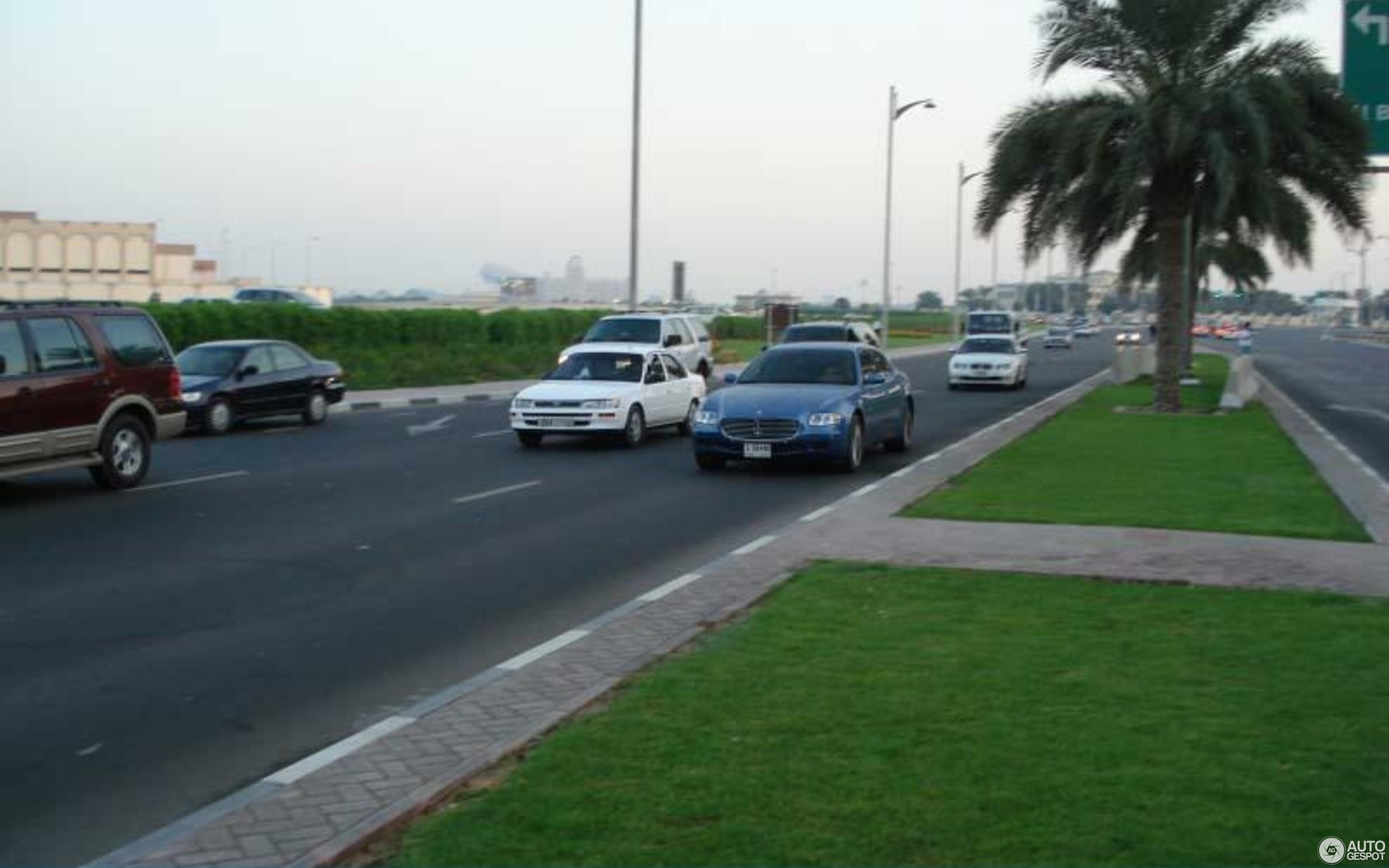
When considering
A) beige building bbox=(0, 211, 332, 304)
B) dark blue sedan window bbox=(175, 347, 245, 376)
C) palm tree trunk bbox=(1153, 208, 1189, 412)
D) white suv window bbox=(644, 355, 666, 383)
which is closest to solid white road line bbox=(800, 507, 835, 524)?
white suv window bbox=(644, 355, 666, 383)

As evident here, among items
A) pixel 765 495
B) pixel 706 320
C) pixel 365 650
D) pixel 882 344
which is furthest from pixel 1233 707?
pixel 706 320

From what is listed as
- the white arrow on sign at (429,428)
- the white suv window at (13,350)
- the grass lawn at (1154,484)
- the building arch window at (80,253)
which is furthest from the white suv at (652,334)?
the building arch window at (80,253)

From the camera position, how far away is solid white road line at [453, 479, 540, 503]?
1551 centimetres

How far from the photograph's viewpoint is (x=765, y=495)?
639 inches

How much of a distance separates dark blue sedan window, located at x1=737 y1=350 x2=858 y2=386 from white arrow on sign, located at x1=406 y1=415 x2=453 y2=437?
6521 mm

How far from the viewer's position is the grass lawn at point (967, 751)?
5.01 metres

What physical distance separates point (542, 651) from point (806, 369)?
11.6 metres

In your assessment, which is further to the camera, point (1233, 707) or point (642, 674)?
point (642, 674)

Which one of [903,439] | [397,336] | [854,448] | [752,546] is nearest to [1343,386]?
[903,439]

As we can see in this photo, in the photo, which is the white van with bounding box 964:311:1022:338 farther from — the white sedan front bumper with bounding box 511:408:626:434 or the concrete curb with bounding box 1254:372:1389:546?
the white sedan front bumper with bounding box 511:408:626:434

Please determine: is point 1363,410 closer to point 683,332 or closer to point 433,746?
point 683,332

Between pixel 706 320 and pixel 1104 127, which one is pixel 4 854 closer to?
pixel 1104 127

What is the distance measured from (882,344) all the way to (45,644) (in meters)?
52.9

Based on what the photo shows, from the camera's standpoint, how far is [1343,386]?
1724 inches
